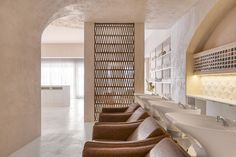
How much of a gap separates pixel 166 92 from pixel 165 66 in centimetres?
90

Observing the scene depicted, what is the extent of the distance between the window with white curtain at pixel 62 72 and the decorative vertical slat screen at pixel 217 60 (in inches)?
413

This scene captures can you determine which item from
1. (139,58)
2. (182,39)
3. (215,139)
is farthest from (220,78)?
(215,139)

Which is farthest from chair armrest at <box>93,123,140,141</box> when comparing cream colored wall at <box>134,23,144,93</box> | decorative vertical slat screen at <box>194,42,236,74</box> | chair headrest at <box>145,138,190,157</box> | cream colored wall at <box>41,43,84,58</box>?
cream colored wall at <box>41,43,84,58</box>

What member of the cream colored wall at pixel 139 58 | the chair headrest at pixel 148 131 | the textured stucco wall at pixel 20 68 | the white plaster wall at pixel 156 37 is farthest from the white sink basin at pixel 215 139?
the white plaster wall at pixel 156 37

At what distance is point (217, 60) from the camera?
16.5 feet

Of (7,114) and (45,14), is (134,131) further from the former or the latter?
(45,14)

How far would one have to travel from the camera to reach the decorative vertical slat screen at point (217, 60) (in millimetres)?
4430

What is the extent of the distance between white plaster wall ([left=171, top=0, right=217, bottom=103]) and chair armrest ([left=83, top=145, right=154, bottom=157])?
3.54 metres

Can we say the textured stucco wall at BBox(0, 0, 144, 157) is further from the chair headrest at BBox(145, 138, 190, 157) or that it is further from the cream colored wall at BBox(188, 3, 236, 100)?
the cream colored wall at BBox(188, 3, 236, 100)

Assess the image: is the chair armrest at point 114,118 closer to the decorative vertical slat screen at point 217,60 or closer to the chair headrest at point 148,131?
the chair headrest at point 148,131

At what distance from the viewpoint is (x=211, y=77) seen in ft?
19.3

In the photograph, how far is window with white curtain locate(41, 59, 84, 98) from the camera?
15500 millimetres

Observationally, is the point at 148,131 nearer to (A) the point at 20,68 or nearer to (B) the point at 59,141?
(A) the point at 20,68

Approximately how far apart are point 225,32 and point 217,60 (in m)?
0.59
